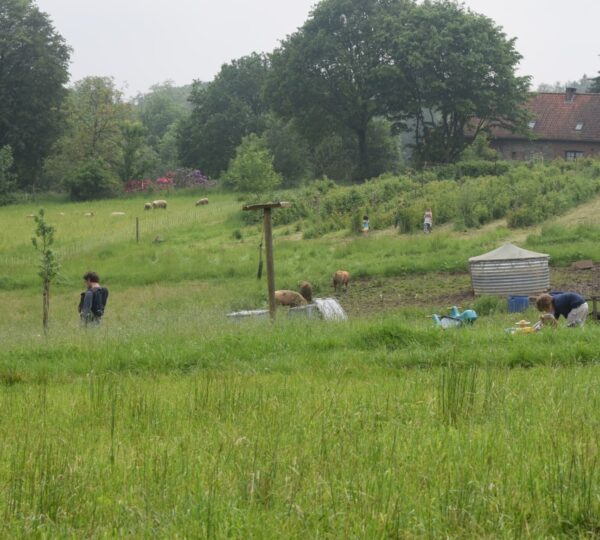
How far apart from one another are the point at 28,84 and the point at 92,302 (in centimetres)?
6201

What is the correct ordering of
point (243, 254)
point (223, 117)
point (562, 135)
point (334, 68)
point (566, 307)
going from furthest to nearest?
1. point (223, 117)
2. point (562, 135)
3. point (334, 68)
4. point (243, 254)
5. point (566, 307)

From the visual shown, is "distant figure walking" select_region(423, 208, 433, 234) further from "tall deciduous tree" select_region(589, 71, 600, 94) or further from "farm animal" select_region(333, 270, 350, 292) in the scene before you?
"tall deciduous tree" select_region(589, 71, 600, 94)

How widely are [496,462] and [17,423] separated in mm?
3802

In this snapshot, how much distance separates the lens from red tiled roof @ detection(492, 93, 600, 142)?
7356 centimetres

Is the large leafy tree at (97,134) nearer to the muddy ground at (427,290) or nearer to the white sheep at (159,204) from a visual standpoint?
the white sheep at (159,204)

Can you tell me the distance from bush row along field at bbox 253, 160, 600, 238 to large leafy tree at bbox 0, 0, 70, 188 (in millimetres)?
35678

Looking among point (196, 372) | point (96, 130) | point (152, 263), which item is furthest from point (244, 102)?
point (196, 372)

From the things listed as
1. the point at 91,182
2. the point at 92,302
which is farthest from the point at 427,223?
the point at 91,182

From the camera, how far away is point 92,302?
15.7 meters

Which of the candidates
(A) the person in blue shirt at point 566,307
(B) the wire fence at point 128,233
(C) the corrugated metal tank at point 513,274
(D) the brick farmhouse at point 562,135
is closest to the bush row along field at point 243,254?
(B) the wire fence at point 128,233

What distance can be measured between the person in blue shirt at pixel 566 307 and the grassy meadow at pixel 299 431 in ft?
4.68

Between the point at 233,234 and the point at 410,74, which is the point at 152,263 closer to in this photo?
the point at 233,234

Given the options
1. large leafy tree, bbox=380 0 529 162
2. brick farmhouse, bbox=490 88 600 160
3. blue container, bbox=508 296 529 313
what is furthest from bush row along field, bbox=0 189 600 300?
brick farmhouse, bbox=490 88 600 160

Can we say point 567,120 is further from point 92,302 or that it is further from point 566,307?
point 92,302
